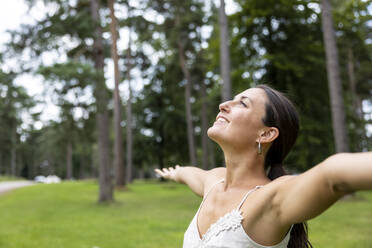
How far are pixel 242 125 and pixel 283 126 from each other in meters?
0.20

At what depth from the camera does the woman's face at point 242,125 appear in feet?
5.39

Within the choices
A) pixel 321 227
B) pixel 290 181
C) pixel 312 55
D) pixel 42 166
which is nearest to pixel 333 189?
pixel 290 181

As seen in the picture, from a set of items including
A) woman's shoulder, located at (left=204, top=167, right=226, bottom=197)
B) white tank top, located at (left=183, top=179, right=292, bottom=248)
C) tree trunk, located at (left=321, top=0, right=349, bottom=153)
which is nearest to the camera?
white tank top, located at (left=183, top=179, right=292, bottom=248)

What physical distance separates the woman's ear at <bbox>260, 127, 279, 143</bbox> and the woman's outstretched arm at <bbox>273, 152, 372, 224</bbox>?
0.97ft

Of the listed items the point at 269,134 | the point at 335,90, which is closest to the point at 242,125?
the point at 269,134

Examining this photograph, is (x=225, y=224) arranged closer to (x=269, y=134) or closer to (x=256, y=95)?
(x=269, y=134)

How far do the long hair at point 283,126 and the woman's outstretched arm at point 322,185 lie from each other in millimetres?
362

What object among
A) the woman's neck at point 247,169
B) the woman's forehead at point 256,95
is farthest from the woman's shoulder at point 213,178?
the woman's forehead at point 256,95

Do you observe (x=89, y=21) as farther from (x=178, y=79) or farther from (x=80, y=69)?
(x=178, y=79)

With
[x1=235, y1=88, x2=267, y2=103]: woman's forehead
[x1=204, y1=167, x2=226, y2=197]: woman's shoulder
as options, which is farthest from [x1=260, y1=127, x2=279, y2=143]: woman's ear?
[x1=204, y1=167, x2=226, y2=197]: woman's shoulder

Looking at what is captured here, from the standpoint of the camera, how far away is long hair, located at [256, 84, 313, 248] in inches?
65.1

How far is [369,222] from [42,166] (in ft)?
220

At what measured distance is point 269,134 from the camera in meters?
1.65

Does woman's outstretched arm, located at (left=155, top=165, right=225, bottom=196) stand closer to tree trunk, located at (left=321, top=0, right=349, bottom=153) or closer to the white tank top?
the white tank top
